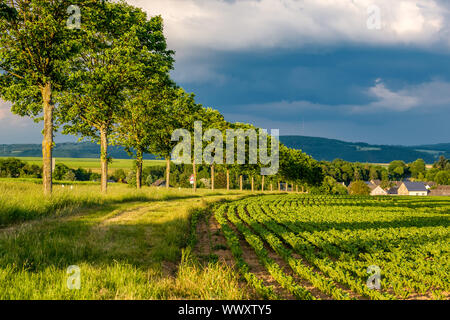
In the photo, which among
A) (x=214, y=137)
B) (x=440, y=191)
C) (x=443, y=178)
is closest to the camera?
(x=214, y=137)

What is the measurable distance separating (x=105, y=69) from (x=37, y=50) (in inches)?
244

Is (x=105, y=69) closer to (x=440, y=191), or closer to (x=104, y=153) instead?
(x=104, y=153)

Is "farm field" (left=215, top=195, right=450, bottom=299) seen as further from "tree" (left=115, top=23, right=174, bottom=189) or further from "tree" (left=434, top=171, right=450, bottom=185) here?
"tree" (left=434, top=171, right=450, bottom=185)

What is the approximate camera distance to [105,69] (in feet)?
83.2

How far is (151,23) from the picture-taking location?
98.0 ft

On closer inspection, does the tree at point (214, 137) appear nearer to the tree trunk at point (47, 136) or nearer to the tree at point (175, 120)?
the tree at point (175, 120)

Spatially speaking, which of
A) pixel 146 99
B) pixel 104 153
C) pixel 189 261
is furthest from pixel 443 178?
pixel 189 261

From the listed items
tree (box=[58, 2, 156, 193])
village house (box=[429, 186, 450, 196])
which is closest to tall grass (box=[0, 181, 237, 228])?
tree (box=[58, 2, 156, 193])

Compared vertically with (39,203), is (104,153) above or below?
above

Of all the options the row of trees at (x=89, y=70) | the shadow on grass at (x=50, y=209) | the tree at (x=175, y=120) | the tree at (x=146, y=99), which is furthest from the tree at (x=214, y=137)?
the shadow on grass at (x=50, y=209)

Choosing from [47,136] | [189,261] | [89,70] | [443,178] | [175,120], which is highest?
[89,70]

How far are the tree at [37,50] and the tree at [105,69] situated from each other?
11.5ft

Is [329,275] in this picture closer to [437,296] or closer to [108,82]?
[437,296]

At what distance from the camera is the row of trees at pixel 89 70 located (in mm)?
19453
